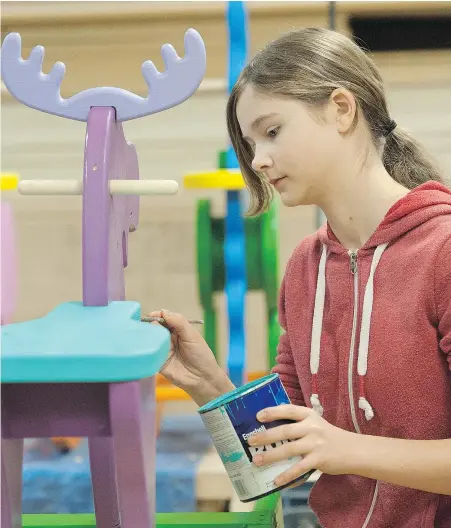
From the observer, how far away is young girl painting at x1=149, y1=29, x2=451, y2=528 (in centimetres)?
88

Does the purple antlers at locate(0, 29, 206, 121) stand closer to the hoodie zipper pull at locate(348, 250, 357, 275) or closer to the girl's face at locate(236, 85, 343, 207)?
the girl's face at locate(236, 85, 343, 207)

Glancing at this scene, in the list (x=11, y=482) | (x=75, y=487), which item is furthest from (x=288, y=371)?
(x=75, y=487)

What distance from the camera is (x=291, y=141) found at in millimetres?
896

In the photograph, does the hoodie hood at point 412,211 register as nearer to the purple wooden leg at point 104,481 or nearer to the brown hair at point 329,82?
the brown hair at point 329,82

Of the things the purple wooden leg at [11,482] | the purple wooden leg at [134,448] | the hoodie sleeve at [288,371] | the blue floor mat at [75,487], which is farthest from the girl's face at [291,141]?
the blue floor mat at [75,487]

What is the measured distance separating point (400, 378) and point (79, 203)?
1729 mm

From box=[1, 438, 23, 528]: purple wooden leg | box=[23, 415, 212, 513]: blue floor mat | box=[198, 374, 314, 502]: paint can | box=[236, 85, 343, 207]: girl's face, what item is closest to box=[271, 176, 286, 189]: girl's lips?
box=[236, 85, 343, 207]: girl's face

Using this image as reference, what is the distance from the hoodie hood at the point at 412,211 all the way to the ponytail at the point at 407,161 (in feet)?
0.21

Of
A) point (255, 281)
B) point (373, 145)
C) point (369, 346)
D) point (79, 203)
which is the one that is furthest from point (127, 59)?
point (369, 346)

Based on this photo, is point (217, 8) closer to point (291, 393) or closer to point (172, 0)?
point (172, 0)

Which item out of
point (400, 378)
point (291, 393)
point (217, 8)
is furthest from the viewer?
point (217, 8)

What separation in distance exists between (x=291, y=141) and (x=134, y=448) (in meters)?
0.41

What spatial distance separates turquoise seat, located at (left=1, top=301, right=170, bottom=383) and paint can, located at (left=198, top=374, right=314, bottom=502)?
8 cm

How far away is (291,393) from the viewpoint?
1076 millimetres
